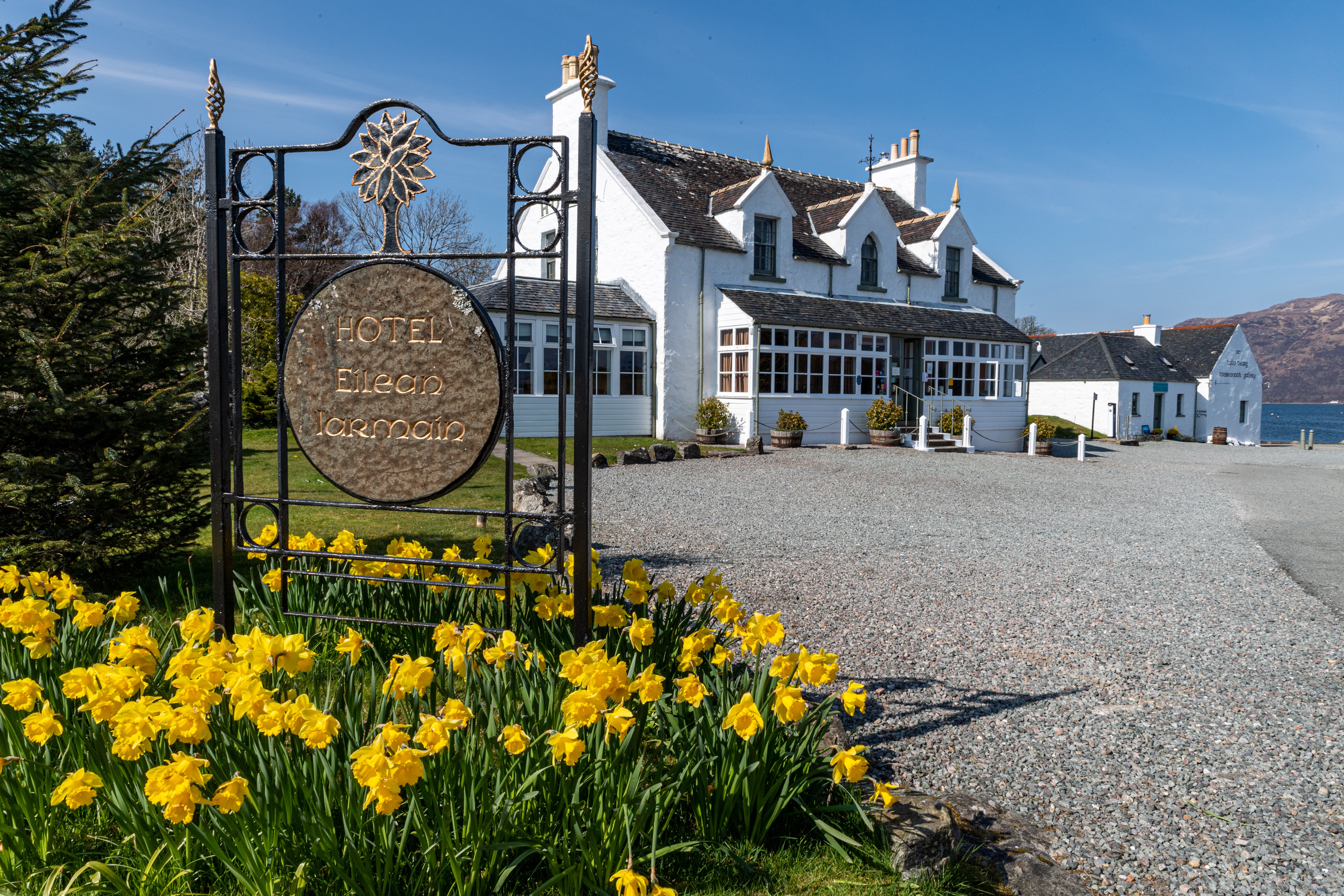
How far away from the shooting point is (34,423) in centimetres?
455

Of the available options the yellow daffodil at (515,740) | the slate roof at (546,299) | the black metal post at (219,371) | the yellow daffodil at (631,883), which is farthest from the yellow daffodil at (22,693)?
the slate roof at (546,299)

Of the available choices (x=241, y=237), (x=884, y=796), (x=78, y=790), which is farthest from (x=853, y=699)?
(x=241, y=237)

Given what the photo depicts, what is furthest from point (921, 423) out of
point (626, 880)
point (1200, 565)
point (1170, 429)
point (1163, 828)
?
point (1170, 429)

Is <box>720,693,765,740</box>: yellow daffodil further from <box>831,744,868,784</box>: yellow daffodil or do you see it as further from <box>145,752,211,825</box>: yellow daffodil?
<box>145,752,211,825</box>: yellow daffodil

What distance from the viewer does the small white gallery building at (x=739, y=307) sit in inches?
794

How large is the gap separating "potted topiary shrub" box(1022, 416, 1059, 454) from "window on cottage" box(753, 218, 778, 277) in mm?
8703

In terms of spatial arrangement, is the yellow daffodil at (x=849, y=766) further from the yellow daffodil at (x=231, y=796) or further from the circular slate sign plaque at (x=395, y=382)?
the circular slate sign plaque at (x=395, y=382)

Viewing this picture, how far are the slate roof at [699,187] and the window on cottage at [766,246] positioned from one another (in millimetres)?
764

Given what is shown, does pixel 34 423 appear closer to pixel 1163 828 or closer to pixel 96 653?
pixel 96 653

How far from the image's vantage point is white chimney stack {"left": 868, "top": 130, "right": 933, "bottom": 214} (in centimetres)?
2883

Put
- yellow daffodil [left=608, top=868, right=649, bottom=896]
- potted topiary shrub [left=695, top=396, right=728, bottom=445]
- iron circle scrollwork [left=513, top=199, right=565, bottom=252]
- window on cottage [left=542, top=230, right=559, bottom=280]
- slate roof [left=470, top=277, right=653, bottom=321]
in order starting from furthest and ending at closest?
1. window on cottage [left=542, top=230, right=559, bottom=280]
2. potted topiary shrub [left=695, top=396, right=728, bottom=445]
3. slate roof [left=470, top=277, right=653, bottom=321]
4. iron circle scrollwork [left=513, top=199, right=565, bottom=252]
5. yellow daffodil [left=608, top=868, right=649, bottom=896]

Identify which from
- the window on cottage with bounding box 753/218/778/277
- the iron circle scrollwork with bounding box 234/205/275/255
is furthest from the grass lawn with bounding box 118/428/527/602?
the window on cottage with bounding box 753/218/778/277

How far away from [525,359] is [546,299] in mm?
1660

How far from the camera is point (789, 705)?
100 inches
